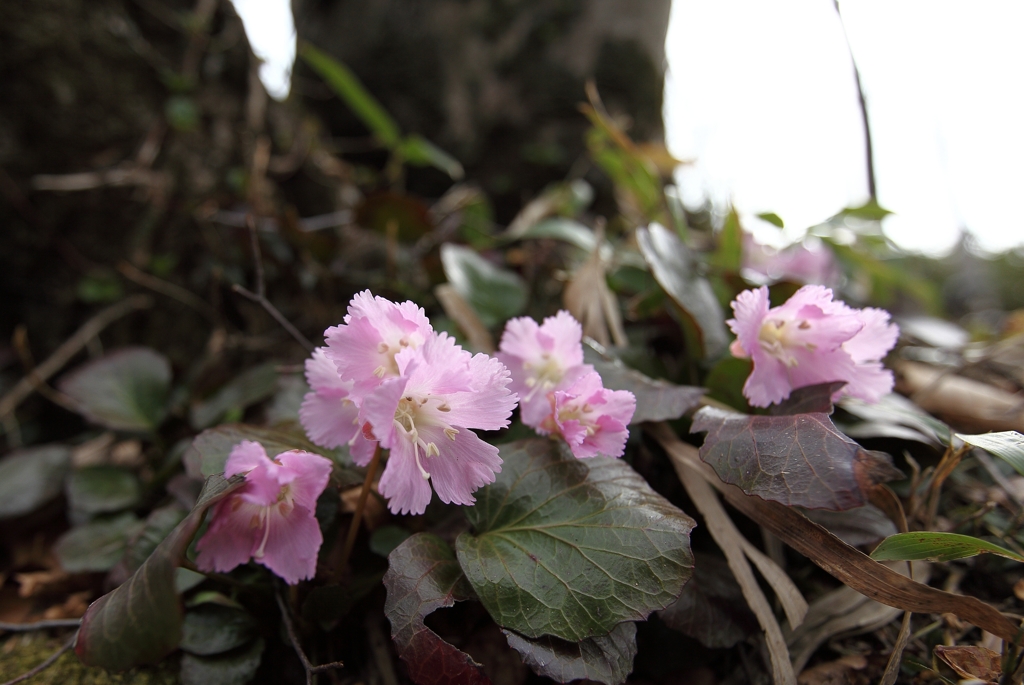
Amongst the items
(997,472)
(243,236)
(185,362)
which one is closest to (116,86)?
(243,236)

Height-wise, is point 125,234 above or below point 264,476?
below

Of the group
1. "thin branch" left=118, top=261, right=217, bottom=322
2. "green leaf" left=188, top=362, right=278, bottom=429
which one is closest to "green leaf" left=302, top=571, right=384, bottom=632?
"green leaf" left=188, top=362, right=278, bottom=429

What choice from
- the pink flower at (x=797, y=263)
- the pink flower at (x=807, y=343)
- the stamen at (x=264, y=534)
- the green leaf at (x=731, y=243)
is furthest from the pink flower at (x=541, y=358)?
the pink flower at (x=797, y=263)

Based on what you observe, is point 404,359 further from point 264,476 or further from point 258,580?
point 258,580

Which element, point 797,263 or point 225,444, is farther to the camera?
point 797,263

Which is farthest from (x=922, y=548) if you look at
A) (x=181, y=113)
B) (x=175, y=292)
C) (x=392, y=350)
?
(x=181, y=113)

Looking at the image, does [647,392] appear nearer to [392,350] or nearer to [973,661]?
[392,350]

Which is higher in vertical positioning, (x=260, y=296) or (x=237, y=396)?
(x=260, y=296)

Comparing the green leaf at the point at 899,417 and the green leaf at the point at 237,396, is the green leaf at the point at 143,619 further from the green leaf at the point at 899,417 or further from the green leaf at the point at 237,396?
the green leaf at the point at 899,417
